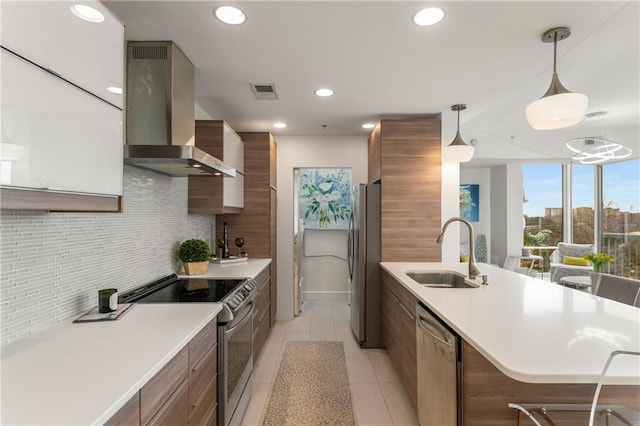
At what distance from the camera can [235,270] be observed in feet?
9.84

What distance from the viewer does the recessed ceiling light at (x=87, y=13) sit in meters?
1.19

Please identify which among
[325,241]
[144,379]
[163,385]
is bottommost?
[163,385]

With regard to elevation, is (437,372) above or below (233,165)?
below

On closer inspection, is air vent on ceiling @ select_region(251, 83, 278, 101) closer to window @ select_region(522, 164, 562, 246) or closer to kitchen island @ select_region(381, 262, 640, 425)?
kitchen island @ select_region(381, 262, 640, 425)

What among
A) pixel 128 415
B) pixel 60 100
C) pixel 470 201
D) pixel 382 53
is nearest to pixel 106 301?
pixel 128 415

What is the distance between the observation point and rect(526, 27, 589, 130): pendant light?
5.93 ft

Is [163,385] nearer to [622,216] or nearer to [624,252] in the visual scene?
[624,252]

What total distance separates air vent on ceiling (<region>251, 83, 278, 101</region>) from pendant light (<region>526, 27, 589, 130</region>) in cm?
190

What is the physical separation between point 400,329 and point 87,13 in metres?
2.71

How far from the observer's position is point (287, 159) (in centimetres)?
445

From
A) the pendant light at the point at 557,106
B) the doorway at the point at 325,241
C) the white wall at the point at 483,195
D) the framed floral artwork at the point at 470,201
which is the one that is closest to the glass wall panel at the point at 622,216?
the white wall at the point at 483,195

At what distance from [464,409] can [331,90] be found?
95.6 inches

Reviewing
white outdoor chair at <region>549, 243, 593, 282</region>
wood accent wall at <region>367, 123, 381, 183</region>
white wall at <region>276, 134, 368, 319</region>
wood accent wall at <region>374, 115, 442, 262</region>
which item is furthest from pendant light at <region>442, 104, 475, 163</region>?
white outdoor chair at <region>549, 243, 593, 282</region>

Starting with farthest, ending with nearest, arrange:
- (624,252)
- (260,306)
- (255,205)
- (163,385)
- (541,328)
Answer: (624,252) < (255,205) < (260,306) < (541,328) < (163,385)
